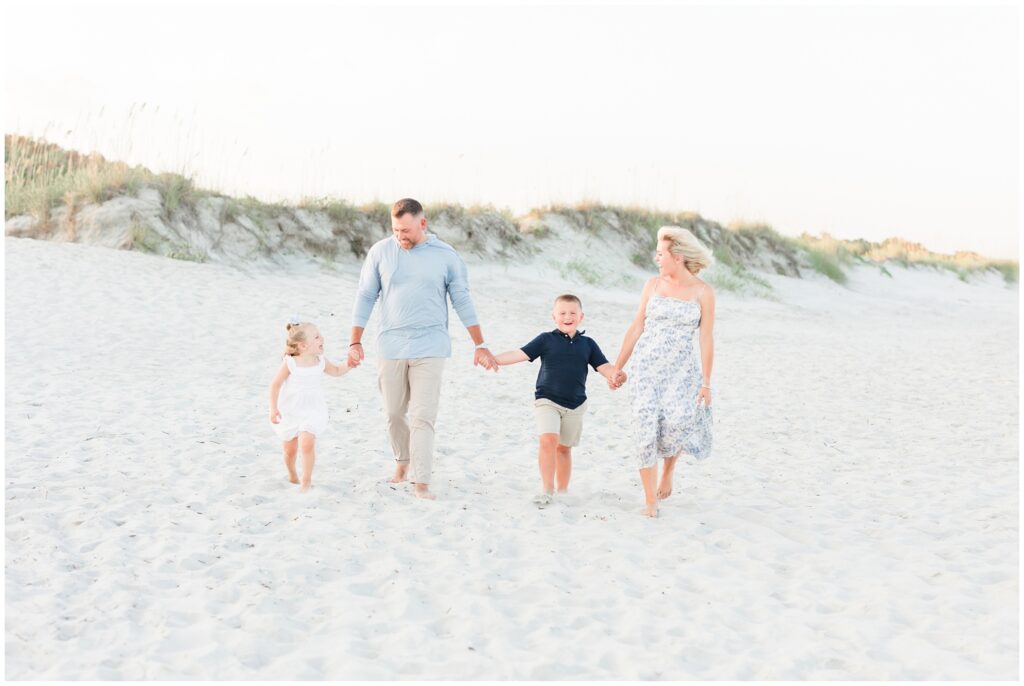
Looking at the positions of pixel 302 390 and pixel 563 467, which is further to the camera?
pixel 563 467

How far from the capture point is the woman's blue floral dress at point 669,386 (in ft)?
20.2

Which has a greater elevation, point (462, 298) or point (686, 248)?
point (686, 248)

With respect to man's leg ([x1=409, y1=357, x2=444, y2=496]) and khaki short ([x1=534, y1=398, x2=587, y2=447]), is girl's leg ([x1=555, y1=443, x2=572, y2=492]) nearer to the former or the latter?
khaki short ([x1=534, y1=398, x2=587, y2=447])

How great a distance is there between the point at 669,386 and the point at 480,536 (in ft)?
4.96

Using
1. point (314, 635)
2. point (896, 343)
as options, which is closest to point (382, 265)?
point (314, 635)

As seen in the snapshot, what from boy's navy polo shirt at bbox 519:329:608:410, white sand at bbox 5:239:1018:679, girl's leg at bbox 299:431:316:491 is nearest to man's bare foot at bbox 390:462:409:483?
white sand at bbox 5:239:1018:679

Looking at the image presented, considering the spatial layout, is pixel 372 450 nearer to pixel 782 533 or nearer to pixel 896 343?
pixel 782 533

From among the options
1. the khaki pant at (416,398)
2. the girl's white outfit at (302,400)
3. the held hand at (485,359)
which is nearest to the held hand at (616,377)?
the held hand at (485,359)

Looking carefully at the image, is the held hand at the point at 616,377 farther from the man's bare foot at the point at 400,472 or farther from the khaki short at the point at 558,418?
the man's bare foot at the point at 400,472

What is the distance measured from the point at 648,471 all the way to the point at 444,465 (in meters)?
1.93

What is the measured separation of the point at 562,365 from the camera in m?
6.29

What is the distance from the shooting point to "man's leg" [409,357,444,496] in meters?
6.42

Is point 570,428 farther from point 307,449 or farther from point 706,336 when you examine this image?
point 307,449

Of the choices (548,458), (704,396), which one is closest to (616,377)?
(704,396)
